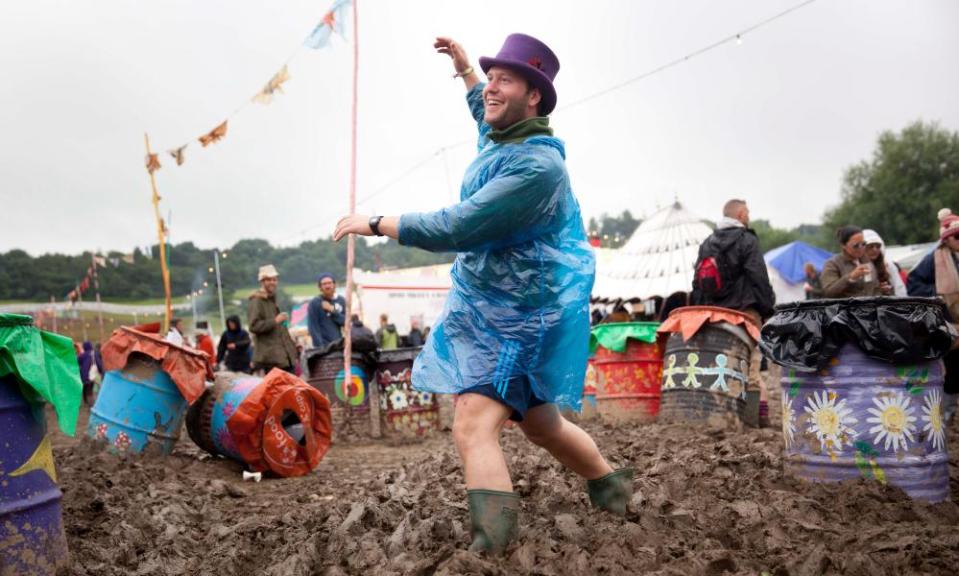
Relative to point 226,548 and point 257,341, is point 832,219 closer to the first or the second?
point 257,341

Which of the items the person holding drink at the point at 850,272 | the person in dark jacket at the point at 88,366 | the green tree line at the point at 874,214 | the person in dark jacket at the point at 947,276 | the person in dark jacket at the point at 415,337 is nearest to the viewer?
the person in dark jacket at the point at 947,276

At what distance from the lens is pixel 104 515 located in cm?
392

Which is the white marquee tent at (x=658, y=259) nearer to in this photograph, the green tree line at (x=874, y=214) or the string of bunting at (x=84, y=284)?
the string of bunting at (x=84, y=284)

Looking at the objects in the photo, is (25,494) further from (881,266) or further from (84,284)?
(84,284)

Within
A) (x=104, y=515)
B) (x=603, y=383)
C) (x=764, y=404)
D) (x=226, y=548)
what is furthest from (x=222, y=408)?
(x=764, y=404)

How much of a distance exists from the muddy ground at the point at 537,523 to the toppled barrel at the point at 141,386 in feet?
1.58

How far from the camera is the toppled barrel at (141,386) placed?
5633 mm

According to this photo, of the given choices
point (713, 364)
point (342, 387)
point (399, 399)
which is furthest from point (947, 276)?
point (342, 387)

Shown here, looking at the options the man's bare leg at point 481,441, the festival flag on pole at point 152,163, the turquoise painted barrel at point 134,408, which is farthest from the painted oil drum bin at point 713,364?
the festival flag on pole at point 152,163

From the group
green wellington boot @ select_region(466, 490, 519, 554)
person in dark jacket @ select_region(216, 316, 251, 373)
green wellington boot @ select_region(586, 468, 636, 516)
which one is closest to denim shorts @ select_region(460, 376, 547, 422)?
green wellington boot @ select_region(466, 490, 519, 554)

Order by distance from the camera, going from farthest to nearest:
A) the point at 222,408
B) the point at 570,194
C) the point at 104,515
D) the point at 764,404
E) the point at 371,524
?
the point at 764,404
the point at 222,408
the point at 104,515
the point at 371,524
the point at 570,194

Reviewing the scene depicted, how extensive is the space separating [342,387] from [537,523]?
524cm

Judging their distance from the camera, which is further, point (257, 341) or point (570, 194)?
point (257, 341)

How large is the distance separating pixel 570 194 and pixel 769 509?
150cm
